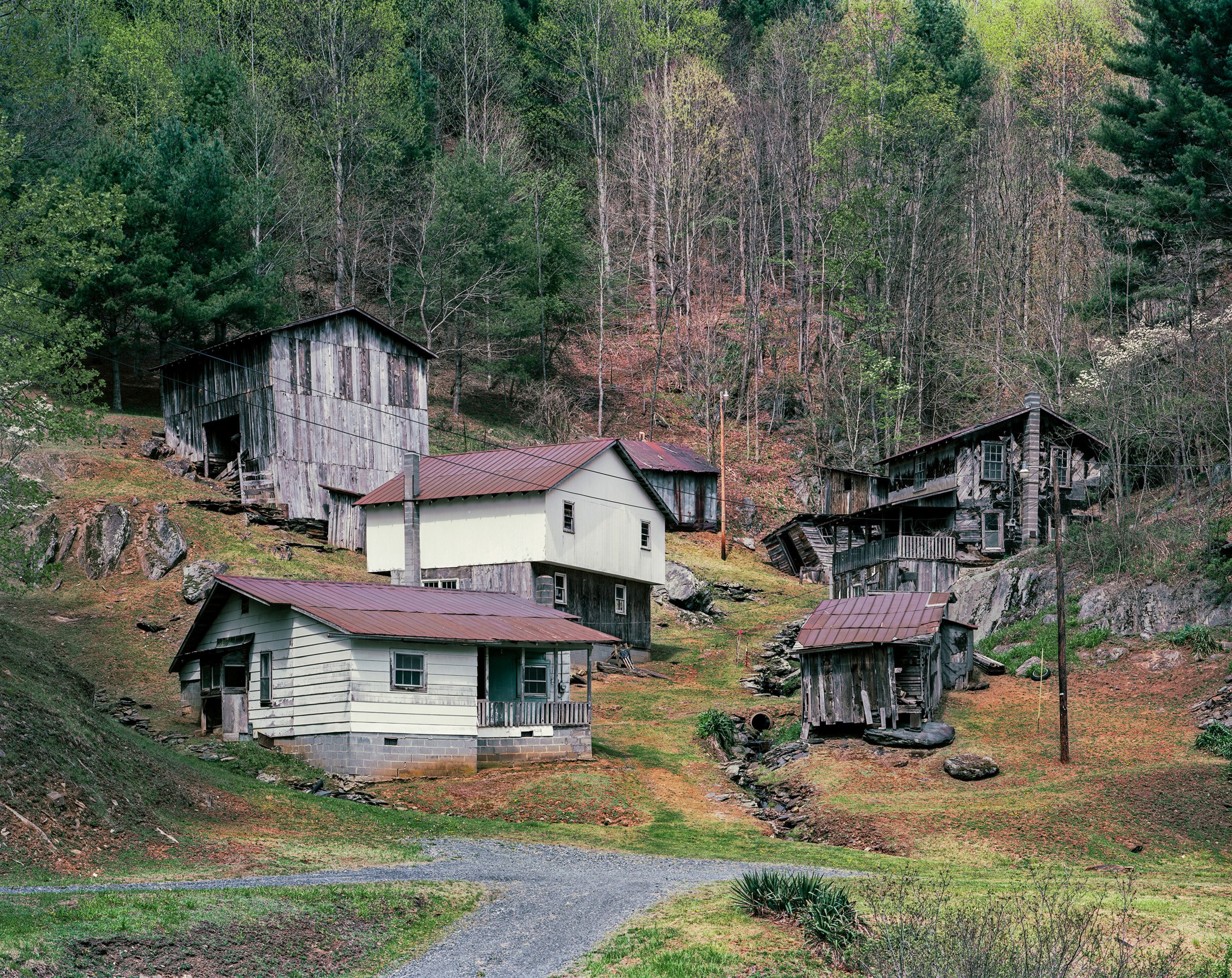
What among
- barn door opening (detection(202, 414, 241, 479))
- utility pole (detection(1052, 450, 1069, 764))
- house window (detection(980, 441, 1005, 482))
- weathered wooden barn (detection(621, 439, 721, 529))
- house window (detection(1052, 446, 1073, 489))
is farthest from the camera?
weathered wooden barn (detection(621, 439, 721, 529))

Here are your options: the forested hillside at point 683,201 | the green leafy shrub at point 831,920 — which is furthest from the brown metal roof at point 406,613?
the forested hillside at point 683,201

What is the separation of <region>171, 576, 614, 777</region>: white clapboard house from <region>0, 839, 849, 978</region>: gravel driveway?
6512 millimetres

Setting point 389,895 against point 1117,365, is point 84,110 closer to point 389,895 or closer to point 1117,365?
point 1117,365

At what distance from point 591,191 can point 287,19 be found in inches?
903

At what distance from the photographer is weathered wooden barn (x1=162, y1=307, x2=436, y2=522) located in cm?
5228

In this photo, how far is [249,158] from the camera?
69.7 meters

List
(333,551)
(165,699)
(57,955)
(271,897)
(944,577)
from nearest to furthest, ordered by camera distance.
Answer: (57,955) → (271,897) → (165,699) → (333,551) → (944,577)

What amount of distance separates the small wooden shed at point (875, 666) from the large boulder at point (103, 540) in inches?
904

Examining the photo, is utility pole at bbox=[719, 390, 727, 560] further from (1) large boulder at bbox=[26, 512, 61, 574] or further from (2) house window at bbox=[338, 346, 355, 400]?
(1) large boulder at bbox=[26, 512, 61, 574]

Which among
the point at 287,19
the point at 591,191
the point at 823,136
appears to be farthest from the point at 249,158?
the point at 823,136

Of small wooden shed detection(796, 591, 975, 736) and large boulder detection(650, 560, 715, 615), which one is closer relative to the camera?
small wooden shed detection(796, 591, 975, 736)

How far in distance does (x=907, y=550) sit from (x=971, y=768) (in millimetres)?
22113

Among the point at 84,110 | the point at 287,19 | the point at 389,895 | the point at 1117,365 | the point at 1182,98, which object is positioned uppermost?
the point at 287,19

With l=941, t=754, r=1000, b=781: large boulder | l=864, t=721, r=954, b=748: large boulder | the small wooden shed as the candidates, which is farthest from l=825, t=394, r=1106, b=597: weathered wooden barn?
l=941, t=754, r=1000, b=781: large boulder
